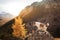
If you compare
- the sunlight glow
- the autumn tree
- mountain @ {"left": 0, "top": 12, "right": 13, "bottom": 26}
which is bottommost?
the autumn tree

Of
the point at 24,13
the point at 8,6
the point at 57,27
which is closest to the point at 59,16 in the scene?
the point at 57,27

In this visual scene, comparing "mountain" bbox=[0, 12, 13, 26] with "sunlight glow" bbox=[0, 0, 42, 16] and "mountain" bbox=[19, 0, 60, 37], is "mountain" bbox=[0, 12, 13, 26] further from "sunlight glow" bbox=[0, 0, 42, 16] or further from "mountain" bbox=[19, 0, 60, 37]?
"mountain" bbox=[19, 0, 60, 37]

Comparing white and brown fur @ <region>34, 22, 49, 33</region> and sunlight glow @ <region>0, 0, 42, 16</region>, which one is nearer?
white and brown fur @ <region>34, 22, 49, 33</region>

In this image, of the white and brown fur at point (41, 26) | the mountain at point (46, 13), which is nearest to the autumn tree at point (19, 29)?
the mountain at point (46, 13)

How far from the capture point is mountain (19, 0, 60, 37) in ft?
15.5

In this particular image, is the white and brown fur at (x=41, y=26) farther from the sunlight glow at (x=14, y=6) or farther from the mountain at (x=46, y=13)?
the sunlight glow at (x=14, y=6)

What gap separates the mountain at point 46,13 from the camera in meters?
4.74

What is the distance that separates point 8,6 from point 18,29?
60 centimetres

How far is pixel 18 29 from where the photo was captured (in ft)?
15.3

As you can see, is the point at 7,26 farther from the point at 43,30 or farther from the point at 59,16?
the point at 59,16

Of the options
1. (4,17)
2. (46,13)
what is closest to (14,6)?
(4,17)

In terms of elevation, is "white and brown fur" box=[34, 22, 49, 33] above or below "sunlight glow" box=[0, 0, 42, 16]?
below

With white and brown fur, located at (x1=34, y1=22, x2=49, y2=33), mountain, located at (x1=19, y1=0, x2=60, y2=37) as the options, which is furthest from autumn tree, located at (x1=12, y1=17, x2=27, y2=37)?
white and brown fur, located at (x1=34, y1=22, x2=49, y2=33)

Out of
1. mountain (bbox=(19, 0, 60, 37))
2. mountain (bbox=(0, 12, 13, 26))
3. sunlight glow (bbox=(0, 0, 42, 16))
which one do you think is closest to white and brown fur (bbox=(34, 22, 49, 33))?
mountain (bbox=(19, 0, 60, 37))
